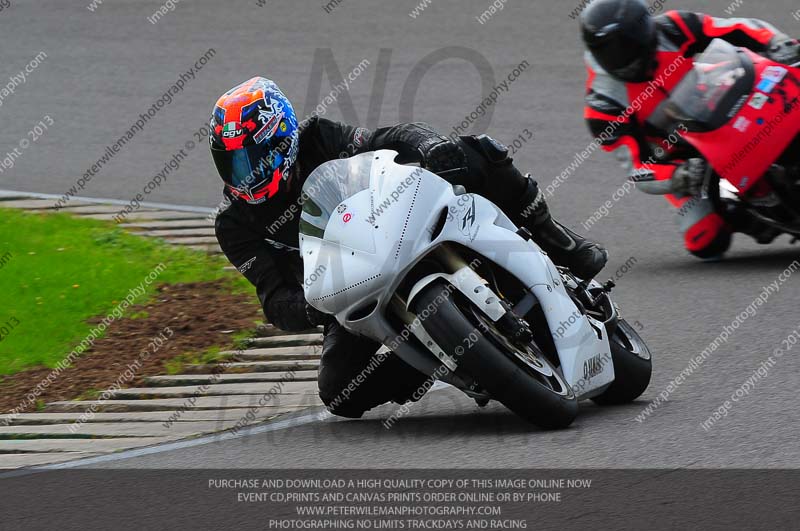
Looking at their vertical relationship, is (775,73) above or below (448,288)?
below

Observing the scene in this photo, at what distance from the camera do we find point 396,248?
500 centimetres

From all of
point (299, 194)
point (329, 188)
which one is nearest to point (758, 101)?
point (299, 194)

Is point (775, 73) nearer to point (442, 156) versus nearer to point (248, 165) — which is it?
point (442, 156)

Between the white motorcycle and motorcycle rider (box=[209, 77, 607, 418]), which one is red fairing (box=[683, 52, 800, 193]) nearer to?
motorcycle rider (box=[209, 77, 607, 418])

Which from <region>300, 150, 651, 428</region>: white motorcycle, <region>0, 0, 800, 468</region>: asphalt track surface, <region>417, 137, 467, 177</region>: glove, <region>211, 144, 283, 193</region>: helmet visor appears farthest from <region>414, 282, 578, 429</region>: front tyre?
<region>211, 144, 283, 193</region>: helmet visor

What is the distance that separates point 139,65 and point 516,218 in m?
8.47

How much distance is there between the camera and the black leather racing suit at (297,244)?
19.0ft

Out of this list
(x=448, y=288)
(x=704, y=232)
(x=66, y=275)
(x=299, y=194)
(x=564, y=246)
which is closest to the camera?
(x=448, y=288)

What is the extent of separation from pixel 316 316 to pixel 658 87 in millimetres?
3386

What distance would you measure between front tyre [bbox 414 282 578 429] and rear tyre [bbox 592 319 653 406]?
1.93ft

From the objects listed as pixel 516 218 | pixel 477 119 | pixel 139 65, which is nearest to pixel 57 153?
pixel 139 65

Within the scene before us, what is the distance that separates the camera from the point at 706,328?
687cm
